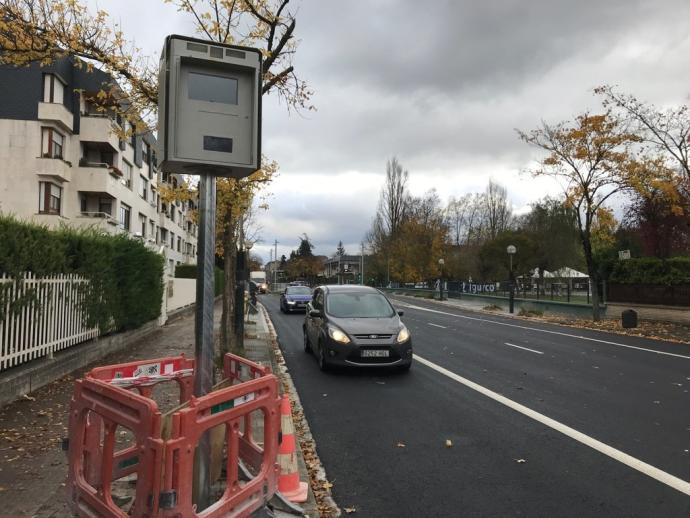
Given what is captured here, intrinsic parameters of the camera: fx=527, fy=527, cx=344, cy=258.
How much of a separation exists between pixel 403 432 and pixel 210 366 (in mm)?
3080

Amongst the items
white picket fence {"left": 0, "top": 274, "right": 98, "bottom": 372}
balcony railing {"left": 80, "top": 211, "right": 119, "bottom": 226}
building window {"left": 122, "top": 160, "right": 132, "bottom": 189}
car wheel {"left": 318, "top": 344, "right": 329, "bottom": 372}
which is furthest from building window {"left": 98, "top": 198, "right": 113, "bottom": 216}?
car wheel {"left": 318, "top": 344, "right": 329, "bottom": 372}

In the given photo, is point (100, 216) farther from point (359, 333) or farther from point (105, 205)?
point (359, 333)

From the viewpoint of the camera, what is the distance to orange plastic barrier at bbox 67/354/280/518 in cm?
275

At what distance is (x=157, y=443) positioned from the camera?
272cm

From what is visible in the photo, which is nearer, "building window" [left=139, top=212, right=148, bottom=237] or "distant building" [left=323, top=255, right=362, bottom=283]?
"building window" [left=139, top=212, right=148, bottom=237]

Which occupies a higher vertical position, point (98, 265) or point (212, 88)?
point (212, 88)

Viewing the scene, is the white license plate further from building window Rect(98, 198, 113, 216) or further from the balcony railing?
building window Rect(98, 198, 113, 216)

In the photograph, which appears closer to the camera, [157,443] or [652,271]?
[157,443]

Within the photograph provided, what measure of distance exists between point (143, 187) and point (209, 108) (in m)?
42.2

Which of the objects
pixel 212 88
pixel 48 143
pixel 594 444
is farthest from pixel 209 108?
pixel 48 143

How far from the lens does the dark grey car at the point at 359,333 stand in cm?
912

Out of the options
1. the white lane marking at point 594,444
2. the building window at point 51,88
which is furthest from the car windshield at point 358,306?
the building window at point 51,88

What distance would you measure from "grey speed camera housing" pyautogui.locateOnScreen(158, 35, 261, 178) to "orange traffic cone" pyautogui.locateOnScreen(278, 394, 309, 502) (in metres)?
1.87

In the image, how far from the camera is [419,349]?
1297cm
